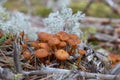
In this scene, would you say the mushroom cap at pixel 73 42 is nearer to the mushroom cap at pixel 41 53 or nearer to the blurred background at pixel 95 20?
the mushroom cap at pixel 41 53

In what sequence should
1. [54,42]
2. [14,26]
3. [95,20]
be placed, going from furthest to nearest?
[95,20] < [14,26] < [54,42]

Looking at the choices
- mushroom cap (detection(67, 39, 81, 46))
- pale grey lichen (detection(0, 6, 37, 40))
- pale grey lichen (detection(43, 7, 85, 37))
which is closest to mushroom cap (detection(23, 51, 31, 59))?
mushroom cap (detection(67, 39, 81, 46))

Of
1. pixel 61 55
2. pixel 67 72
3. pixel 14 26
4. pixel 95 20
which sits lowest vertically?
pixel 67 72

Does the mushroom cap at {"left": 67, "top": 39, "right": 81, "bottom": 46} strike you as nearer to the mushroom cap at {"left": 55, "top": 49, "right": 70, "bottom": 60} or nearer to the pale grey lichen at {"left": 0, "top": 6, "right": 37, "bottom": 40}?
the mushroom cap at {"left": 55, "top": 49, "right": 70, "bottom": 60}

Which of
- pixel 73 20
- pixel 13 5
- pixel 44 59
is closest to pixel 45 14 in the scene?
pixel 13 5

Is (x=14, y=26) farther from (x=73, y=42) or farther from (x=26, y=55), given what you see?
(x=73, y=42)

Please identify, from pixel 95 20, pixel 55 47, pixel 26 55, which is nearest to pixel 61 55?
pixel 55 47

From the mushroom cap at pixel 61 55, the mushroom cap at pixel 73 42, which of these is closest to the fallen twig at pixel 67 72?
the mushroom cap at pixel 61 55

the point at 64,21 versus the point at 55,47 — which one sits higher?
the point at 64,21
